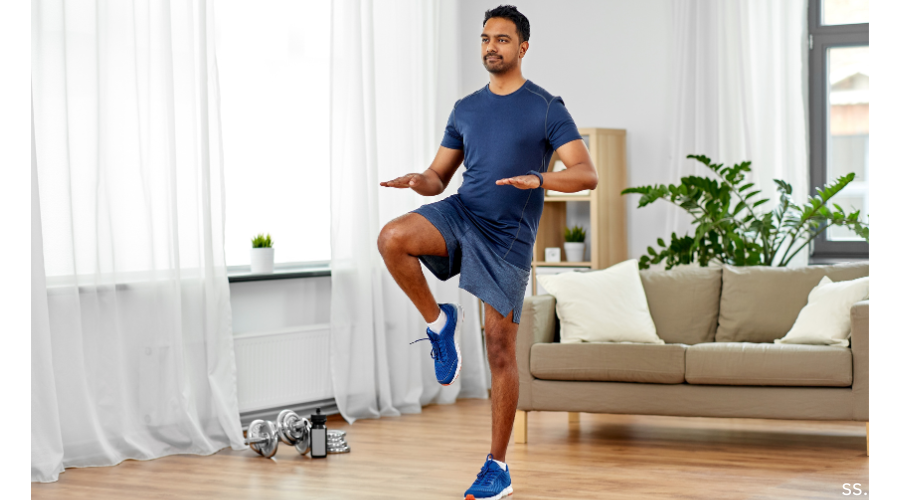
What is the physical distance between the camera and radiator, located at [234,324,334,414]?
4387mm

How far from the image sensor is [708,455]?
3.66 meters

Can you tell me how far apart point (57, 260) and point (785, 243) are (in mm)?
3765

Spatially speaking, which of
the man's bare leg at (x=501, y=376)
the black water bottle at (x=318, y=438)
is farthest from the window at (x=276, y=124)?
the man's bare leg at (x=501, y=376)

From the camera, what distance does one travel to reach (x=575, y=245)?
5.45 meters

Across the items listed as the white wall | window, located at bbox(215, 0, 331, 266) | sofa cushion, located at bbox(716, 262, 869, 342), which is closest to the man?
sofa cushion, located at bbox(716, 262, 869, 342)

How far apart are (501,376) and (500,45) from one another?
105 cm

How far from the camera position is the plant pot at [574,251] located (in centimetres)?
545

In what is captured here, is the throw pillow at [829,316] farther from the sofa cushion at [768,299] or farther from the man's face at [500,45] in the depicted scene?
the man's face at [500,45]

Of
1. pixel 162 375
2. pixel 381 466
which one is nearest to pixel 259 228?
pixel 162 375

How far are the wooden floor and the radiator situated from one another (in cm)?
45

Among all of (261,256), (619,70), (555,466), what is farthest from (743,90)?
(261,256)

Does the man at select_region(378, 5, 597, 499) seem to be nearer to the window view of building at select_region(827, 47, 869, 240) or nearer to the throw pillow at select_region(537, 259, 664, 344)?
the throw pillow at select_region(537, 259, 664, 344)

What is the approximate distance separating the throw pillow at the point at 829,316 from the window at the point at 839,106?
4.60 feet

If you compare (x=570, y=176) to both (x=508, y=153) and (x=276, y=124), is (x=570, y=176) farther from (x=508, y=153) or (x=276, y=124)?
(x=276, y=124)
